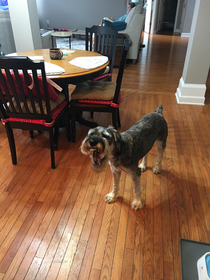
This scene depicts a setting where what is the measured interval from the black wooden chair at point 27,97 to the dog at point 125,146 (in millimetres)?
775

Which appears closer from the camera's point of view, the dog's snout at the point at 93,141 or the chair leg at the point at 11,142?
the dog's snout at the point at 93,141

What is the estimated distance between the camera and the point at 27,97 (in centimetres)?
187

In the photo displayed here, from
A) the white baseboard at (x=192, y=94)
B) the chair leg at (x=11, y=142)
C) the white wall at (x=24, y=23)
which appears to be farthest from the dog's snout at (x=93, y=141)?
the white wall at (x=24, y=23)

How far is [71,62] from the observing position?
2.24m

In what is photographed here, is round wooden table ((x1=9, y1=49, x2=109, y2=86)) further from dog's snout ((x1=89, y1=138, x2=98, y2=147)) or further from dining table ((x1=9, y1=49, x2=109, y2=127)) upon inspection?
dog's snout ((x1=89, y1=138, x2=98, y2=147))

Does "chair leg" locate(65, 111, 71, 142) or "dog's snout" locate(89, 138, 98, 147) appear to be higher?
"dog's snout" locate(89, 138, 98, 147)

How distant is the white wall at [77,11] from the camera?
323 inches

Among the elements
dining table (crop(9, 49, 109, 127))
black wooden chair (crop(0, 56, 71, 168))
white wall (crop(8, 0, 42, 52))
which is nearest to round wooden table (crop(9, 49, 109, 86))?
dining table (crop(9, 49, 109, 127))

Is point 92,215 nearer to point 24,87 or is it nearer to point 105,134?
point 105,134

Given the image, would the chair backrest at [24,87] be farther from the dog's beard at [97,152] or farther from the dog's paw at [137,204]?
the dog's paw at [137,204]

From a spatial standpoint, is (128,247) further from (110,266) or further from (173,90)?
(173,90)

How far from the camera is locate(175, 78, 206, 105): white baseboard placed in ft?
10.4

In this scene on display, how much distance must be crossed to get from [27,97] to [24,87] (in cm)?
18

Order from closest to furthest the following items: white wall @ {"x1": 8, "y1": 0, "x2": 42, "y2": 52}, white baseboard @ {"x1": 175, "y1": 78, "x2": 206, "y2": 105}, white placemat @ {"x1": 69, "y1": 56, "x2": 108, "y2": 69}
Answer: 1. white placemat @ {"x1": 69, "y1": 56, "x2": 108, "y2": 69}
2. white baseboard @ {"x1": 175, "y1": 78, "x2": 206, "y2": 105}
3. white wall @ {"x1": 8, "y1": 0, "x2": 42, "y2": 52}
